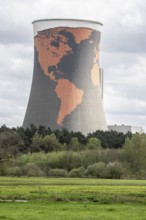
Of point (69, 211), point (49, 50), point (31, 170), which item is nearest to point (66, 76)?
point (49, 50)

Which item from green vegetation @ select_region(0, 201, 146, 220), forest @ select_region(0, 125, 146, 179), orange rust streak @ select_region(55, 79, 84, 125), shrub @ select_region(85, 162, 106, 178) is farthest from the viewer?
orange rust streak @ select_region(55, 79, 84, 125)

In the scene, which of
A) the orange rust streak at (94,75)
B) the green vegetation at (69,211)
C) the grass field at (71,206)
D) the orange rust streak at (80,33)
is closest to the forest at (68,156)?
the orange rust streak at (94,75)

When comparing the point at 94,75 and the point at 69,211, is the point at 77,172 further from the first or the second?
the point at 69,211

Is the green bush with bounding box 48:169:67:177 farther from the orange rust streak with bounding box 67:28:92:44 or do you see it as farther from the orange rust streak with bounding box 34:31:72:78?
the orange rust streak with bounding box 67:28:92:44

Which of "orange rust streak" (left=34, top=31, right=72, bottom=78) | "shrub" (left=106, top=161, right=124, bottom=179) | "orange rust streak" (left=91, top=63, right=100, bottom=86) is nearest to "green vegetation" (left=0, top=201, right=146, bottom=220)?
"shrub" (left=106, top=161, right=124, bottom=179)

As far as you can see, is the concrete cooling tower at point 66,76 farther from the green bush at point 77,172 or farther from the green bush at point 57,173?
the green bush at point 77,172

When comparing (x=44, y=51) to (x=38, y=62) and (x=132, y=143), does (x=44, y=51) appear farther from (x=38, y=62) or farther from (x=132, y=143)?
(x=132, y=143)

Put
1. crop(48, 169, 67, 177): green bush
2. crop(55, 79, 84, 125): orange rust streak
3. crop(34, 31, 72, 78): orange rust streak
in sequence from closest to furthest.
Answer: crop(48, 169, 67, 177): green bush → crop(55, 79, 84, 125): orange rust streak → crop(34, 31, 72, 78): orange rust streak
